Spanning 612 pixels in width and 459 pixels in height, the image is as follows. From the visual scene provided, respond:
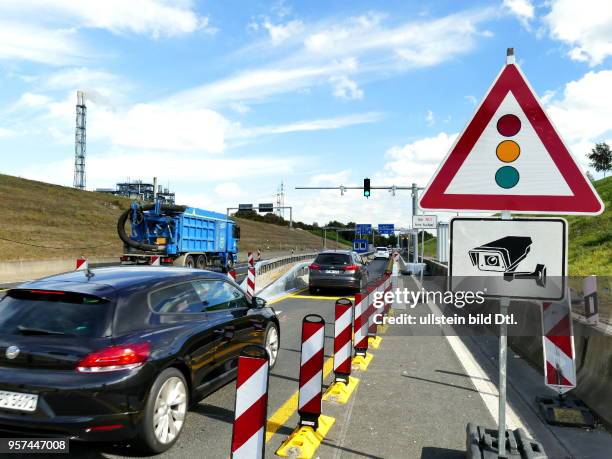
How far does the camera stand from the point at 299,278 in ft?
76.1

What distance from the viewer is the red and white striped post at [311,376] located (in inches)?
193

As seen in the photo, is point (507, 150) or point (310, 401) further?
point (310, 401)

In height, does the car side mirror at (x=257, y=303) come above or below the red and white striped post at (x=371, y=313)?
above

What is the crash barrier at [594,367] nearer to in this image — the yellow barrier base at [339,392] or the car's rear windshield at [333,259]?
the yellow barrier base at [339,392]

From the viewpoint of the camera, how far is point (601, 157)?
66250 millimetres

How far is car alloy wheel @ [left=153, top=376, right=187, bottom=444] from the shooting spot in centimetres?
438

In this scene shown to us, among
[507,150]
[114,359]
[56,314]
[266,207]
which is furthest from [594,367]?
[266,207]

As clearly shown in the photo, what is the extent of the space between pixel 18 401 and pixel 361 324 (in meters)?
4.93

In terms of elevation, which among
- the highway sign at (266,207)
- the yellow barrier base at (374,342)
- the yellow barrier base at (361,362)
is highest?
the highway sign at (266,207)

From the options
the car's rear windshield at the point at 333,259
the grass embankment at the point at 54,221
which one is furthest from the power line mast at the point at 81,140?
the car's rear windshield at the point at 333,259

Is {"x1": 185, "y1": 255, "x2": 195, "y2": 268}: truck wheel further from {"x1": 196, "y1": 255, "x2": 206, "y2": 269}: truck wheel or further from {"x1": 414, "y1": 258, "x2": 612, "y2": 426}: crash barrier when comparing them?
{"x1": 414, "y1": 258, "x2": 612, "y2": 426}: crash barrier

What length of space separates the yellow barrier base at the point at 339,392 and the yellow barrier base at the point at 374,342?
277 cm

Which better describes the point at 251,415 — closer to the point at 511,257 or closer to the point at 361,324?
the point at 511,257

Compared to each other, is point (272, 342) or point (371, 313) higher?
point (371, 313)
